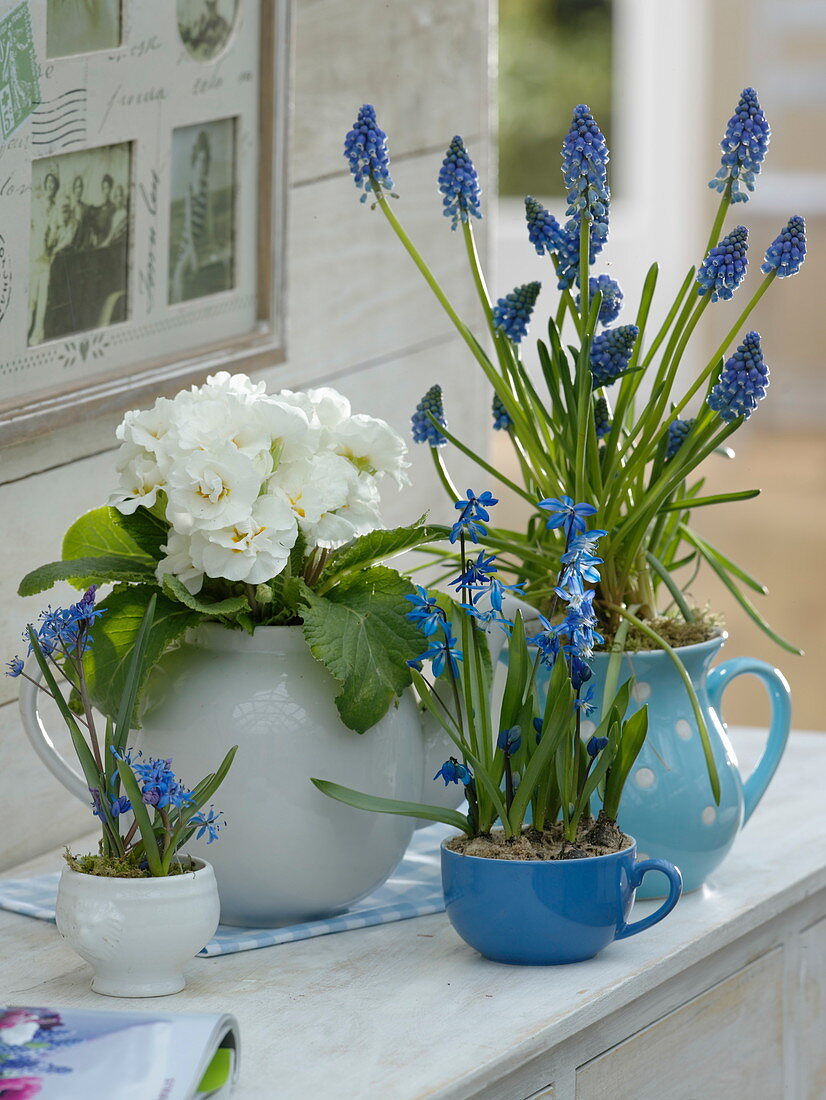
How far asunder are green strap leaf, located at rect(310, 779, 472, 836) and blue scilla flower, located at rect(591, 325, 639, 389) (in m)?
0.27

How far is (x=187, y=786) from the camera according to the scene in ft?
2.84

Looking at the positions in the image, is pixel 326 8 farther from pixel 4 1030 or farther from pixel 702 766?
pixel 4 1030

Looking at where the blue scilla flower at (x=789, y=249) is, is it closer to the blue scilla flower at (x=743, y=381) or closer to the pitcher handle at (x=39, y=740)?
the blue scilla flower at (x=743, y=381)

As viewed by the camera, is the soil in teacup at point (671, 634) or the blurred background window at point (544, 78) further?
the blurred background window at point (544, 78)

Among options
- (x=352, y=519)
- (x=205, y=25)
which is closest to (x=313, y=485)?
(x=352, y=519)

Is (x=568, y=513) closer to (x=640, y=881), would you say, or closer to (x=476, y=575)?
(x=476, y=575)

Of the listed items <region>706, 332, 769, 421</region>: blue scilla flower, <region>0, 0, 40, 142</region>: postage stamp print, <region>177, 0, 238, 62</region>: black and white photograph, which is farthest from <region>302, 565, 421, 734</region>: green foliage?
<region>177, 0, 238, 62</region>: black and white photograph

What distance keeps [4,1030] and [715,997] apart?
46cm

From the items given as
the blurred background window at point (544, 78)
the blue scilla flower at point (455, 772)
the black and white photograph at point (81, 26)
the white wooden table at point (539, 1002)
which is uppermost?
the blurred background window at point (544, 78)

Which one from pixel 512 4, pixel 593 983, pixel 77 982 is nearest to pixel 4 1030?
pixel 77 982

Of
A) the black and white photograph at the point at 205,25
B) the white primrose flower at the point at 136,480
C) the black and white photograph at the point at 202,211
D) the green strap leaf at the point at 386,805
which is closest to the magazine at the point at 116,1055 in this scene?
the green strap leaf at the point at 386,805

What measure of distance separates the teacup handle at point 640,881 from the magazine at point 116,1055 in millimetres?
252

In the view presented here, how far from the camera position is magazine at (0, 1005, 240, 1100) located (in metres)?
0.64

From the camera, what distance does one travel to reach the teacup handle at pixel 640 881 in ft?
2.76
